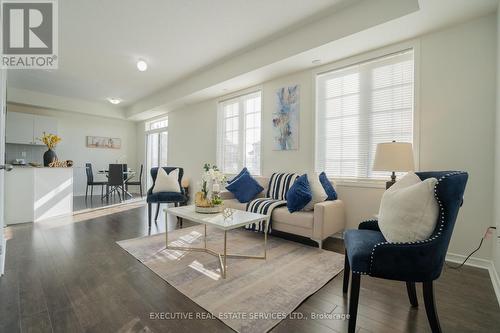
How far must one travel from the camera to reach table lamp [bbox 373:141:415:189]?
98.7 inches

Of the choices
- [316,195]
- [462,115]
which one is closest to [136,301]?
[316,195]

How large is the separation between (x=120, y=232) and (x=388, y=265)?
3437 millimetres

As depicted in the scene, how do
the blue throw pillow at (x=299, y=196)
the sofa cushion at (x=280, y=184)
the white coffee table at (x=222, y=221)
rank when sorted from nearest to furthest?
the white coffee table at (x=222, y=221), the blue throw pillow at (x=299, y=196), the sofa cushion at (x=280, y=184)

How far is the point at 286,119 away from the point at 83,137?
6580mm

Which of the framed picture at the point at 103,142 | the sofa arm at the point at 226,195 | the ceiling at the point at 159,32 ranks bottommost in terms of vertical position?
the sofa arm at the point at 226,195

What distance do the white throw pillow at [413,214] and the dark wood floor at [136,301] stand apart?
0.62 metres

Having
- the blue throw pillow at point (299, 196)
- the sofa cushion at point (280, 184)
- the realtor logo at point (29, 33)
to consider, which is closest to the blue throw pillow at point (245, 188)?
the sofa cushion at point (280, 184)

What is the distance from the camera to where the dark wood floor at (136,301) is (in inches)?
58.9

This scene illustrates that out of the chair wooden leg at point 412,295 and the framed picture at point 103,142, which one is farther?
the framed picture at point 103,142

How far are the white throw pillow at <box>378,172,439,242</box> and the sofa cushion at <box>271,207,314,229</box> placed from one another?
1.43m

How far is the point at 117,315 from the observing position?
158 cm

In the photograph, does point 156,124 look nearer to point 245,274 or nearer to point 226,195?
point 226,195

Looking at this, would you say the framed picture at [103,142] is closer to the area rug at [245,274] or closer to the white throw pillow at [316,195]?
the area rug at [245,274]

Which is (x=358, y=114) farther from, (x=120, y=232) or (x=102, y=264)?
(x=120, y=232)
